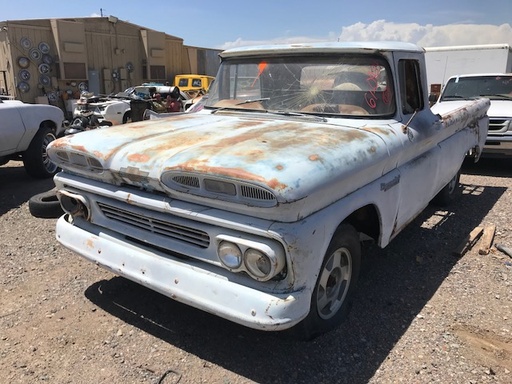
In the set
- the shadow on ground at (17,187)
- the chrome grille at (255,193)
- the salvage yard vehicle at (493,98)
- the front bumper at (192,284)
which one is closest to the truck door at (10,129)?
the shadow on ground at (17,187)

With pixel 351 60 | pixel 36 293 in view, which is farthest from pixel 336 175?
pixel 36 293

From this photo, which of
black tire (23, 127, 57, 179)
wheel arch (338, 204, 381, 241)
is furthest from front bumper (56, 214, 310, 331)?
black tire (23, 127, 57, 179)

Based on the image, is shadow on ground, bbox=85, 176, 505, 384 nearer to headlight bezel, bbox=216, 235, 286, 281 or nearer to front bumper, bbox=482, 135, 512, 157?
headlight bezel, bbox=216, 235, 286, 281

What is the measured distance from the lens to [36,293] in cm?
347

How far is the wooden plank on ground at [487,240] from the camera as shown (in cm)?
427

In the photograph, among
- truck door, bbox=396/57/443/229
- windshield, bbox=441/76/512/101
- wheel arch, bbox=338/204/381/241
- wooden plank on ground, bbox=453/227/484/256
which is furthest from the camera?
windshield, bbox=441/76/512/101

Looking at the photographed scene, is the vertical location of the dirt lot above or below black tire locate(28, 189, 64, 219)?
below

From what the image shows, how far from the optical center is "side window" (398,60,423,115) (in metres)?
3.66

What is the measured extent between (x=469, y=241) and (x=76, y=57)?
19.8 m

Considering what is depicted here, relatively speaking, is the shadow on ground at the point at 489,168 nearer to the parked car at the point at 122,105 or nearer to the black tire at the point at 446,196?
the black tire at the point at 446,196

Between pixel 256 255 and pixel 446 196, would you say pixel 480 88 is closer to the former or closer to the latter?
pixel 446 196

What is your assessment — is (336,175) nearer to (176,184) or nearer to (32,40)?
(176,184)

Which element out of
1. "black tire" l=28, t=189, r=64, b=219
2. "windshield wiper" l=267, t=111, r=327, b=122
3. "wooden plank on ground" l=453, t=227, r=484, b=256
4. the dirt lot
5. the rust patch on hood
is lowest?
the dirt lot

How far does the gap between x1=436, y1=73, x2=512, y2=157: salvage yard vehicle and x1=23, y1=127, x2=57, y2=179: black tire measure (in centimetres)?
632
